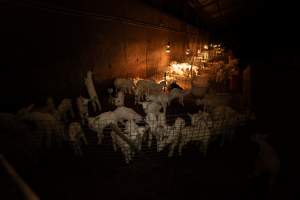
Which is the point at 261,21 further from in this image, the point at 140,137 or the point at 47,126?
the point at 47,126

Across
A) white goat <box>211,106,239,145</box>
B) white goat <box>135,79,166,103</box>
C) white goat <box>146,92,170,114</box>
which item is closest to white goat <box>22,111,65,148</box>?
white goat <box>146,92,170,114</box>

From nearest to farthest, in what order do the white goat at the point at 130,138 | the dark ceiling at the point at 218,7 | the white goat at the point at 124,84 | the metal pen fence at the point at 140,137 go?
1. the white goat at the point at 130,138
2. the metal pen fence at the point at 140,137
3. the white goat at the point at 124,84
4. the dark ceiling at the point at 218,7

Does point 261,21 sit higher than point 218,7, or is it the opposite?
point 218,7

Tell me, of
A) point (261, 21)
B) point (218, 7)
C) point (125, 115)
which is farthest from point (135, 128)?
point (218, 7)

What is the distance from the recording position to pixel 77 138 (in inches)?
227

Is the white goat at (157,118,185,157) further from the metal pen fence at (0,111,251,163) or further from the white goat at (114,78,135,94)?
the white goat at (114,78,135,94)

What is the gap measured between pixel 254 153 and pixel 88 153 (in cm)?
403

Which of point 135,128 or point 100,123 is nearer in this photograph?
point 135,128

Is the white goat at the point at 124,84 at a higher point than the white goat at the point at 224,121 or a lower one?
higher

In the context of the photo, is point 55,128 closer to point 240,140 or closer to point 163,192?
point 163,192

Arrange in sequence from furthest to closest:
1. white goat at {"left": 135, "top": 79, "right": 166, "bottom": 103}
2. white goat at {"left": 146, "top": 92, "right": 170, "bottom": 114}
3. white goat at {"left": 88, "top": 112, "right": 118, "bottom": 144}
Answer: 1. white goat at {"left": 135, "top": 79, "right": 166, "bottom": 103}
2. white goat at {"left": 146, "top": 92, "right": 170, "bottom": 114}
3. white goat at {"left": 88, "top": 112, "right": 118, "bottom": 144}

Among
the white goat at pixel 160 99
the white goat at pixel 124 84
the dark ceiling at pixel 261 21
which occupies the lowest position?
the white goat at pixel 160 99

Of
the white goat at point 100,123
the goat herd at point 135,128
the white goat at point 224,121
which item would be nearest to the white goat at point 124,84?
the goat herd at point 135,128

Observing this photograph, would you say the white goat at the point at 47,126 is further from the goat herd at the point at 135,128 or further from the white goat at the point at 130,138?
the white goat at the point at 130,138
